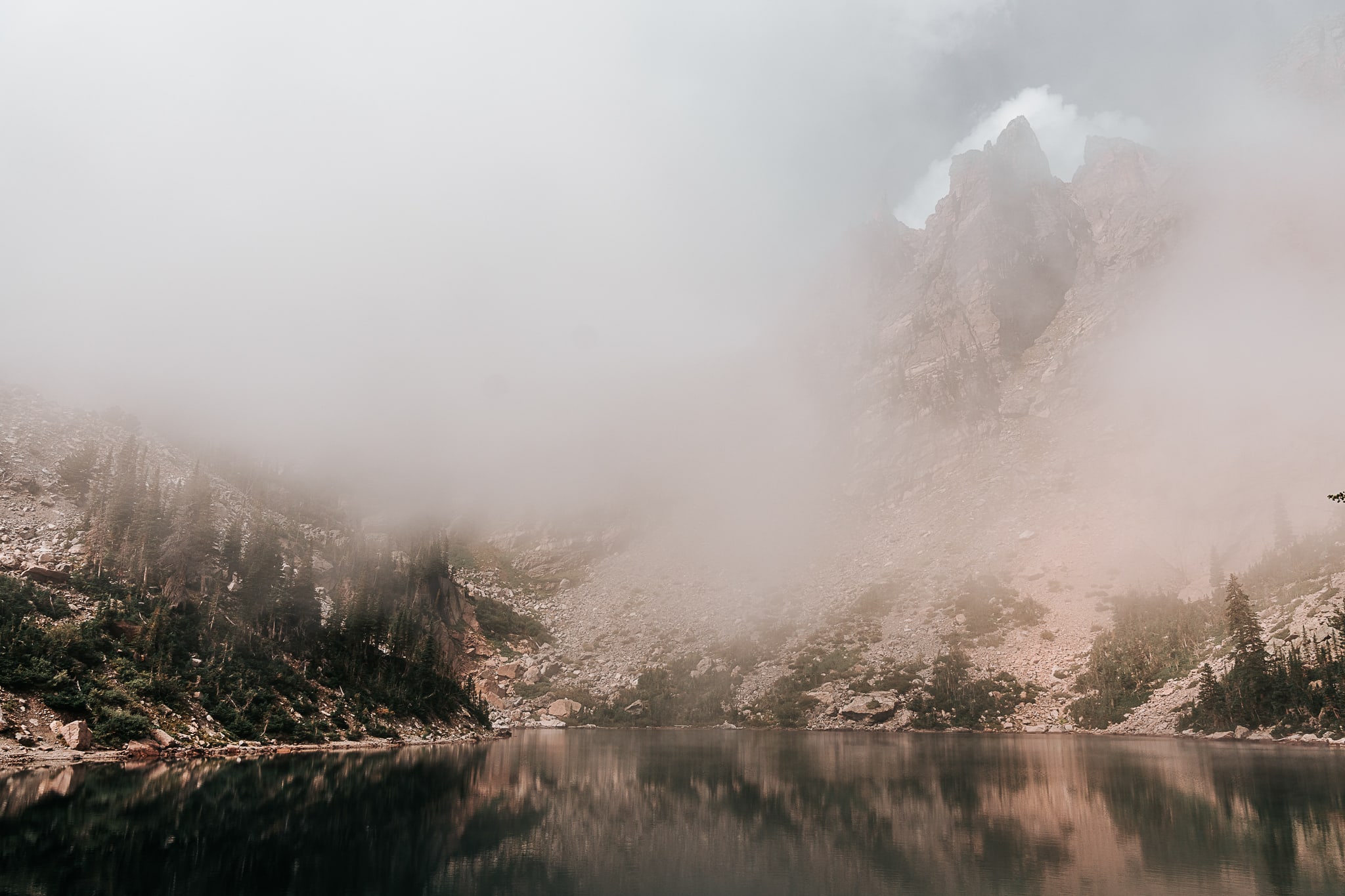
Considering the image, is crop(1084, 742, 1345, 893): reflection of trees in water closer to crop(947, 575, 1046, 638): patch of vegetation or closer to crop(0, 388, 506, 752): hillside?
crop(0, 388, 506, 752): hillside

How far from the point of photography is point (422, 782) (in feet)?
157

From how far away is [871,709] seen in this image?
146m

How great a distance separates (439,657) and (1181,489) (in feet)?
593

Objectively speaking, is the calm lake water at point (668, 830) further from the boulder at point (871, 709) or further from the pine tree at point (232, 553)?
the boulder at point (871, 709)

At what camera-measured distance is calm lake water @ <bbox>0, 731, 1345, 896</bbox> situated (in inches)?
864

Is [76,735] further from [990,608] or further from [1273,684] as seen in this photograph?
[990,608]

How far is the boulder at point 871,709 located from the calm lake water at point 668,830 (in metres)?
88.5

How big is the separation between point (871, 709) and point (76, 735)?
437ft

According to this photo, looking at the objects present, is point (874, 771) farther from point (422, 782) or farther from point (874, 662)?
point (874, 662)

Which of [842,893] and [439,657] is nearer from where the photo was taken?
[842,893]

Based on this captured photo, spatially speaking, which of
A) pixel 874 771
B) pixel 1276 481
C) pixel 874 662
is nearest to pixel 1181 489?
pixel 1276 481

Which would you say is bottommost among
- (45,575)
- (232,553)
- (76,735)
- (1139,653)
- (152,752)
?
(1139,653)

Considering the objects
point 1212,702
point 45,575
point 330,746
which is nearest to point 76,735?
point 45,575

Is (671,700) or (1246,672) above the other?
(1246,672)
